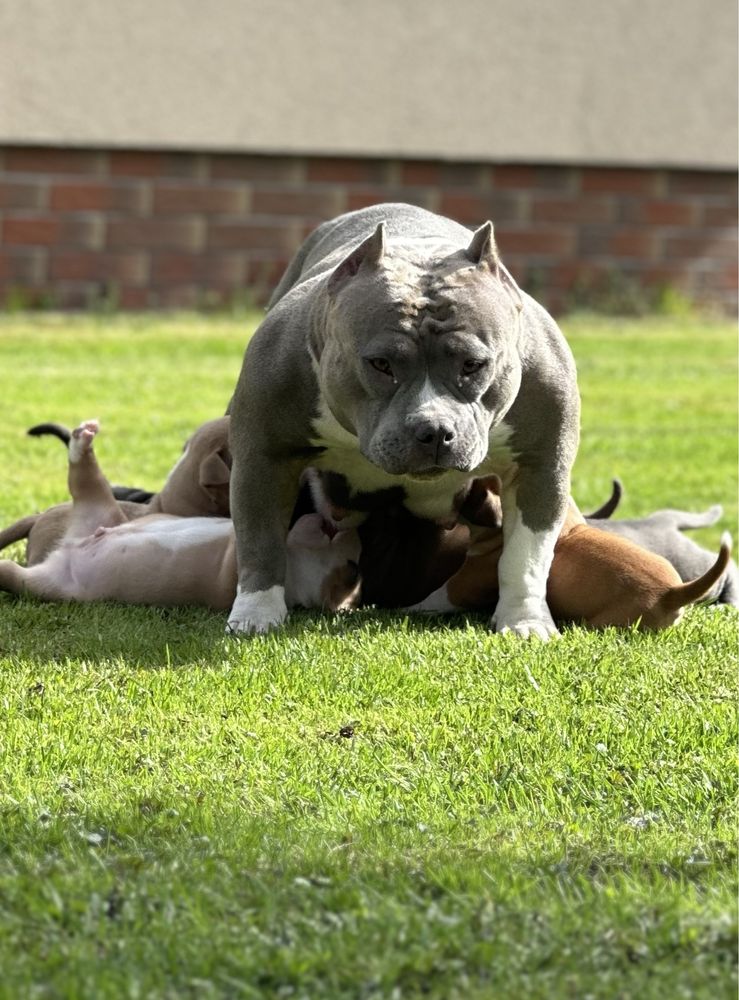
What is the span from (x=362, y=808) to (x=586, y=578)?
232 cm

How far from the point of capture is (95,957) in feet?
11.5

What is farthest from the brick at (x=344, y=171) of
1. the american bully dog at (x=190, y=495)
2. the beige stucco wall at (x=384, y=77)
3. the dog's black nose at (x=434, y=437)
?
the dog's black nose at (x=434, y=437)

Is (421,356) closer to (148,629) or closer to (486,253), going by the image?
(486,253)

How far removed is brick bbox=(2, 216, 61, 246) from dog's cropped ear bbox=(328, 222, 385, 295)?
936 centimetres

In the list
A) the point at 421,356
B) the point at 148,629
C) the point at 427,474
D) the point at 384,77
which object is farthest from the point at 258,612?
the point at 384,77

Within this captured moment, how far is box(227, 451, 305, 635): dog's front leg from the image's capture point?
6.45m

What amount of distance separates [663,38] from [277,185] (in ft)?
12.9

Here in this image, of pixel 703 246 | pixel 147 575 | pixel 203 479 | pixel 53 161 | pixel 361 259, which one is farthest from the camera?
pixel 703 246

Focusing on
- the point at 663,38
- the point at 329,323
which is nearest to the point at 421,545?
the point at 329,323

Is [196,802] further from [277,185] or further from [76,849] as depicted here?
[277,185]

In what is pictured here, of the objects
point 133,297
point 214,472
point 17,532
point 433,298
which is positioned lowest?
point 133,297

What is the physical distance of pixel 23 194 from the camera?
584 inches

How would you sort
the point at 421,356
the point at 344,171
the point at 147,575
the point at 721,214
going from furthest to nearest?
the point at 721,214 < the point at 344,171 < the point at 147,575 < the point at 421,356

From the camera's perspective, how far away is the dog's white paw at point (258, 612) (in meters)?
6.40
